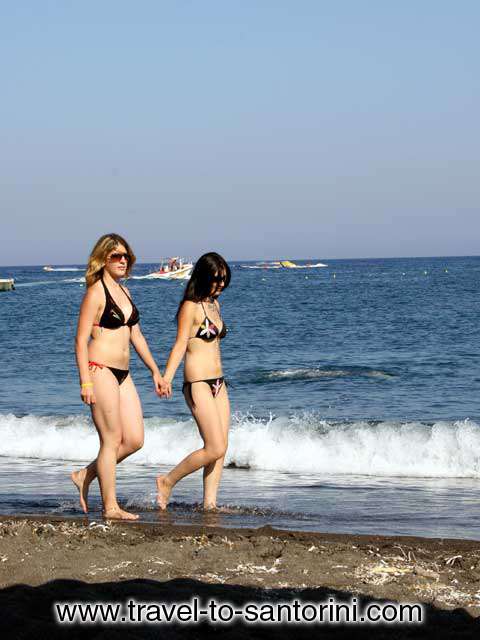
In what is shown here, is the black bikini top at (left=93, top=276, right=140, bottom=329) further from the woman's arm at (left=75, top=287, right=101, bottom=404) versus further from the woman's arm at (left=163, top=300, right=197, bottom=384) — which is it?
the woman's arm at (left=163, top=300, right=197, bottom=384)

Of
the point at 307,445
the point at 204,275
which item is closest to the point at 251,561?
the point at 204,275

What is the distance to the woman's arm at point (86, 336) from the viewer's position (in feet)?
24.1

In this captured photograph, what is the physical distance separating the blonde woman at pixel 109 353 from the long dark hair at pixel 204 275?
0.47 m

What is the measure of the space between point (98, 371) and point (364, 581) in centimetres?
269

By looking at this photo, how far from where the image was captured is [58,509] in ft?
27.6

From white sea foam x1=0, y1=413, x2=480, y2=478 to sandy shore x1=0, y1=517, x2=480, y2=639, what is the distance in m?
5.05

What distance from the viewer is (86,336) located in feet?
24.3

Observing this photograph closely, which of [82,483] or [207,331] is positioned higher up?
[207,331]

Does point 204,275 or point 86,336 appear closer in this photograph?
point 86,336

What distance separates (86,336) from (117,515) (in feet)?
4.49

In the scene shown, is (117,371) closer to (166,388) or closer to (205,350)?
(166,388)

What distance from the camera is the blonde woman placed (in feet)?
24.4

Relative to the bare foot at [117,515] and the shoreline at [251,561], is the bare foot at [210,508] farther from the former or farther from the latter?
the shoreline at [251,561]

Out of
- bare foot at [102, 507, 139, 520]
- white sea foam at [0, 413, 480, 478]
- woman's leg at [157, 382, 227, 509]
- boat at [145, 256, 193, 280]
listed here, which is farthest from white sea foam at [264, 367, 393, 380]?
boat at [145, 256, 193, 280]
